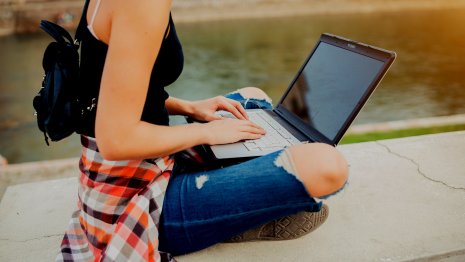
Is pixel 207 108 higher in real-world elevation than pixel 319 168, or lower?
lower

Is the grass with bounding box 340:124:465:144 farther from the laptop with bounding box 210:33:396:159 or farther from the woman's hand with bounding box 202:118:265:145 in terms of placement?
the woman's hand with bounding box 202:118:265:145

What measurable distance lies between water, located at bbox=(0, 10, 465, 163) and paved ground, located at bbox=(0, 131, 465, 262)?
2689mm

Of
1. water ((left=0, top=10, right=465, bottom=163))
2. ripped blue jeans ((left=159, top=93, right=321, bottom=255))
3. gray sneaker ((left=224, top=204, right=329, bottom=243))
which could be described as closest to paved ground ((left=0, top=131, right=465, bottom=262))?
gray sneaker ((left=224, top=204, right=329, bottom=243))

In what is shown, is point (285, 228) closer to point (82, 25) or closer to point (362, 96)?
point (362, 96)

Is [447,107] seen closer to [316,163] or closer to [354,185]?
[354,185]

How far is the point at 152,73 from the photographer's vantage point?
4.60ft

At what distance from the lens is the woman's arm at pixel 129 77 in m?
1.23

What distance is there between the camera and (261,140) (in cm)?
175

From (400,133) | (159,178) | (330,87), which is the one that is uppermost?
(330,87)

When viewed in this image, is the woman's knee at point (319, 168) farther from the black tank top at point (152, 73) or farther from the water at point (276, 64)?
the water at point (276, 64)

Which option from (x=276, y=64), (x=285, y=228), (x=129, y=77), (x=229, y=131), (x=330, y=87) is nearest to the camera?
(x=129, y=77)

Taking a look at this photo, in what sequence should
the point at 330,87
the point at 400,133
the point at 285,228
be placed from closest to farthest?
the point at 285,228
the point at 330,87
the point at 400,133

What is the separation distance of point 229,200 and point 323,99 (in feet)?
2.26

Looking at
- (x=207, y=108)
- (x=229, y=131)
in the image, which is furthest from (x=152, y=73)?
(x=207, y=108)
